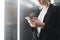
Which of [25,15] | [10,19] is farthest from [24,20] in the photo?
[10,19]

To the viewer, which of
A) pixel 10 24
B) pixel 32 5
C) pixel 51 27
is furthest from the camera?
pixel 10 24

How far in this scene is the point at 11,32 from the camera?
4.23 feet

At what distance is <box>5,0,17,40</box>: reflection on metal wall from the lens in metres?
1.28

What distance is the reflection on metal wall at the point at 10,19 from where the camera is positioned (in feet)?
4.19

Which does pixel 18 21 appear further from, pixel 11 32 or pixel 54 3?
pixel 54 3

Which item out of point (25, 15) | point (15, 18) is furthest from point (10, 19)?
point (25, 15)

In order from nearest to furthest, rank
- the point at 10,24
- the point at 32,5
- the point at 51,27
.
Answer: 1. the point at 51,27
2. the point at 32,5
3. the point at 10,24

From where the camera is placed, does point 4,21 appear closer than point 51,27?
No

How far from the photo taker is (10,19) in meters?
1.30

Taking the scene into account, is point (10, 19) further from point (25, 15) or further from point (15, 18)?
point (25, 15)

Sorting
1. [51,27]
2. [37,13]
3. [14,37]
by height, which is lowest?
[14,37]

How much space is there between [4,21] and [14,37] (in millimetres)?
173

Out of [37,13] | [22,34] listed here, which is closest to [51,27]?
[37,13]

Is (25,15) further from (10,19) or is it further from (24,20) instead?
(10,19)
